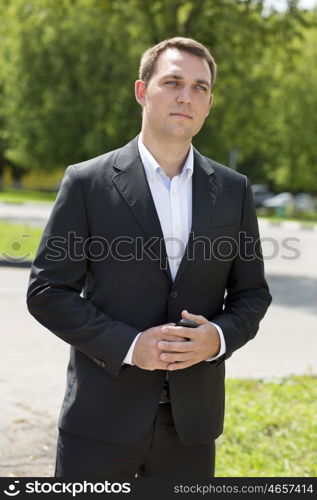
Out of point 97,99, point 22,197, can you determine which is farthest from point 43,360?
point 22,197

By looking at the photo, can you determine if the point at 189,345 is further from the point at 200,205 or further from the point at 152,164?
the point at 152,164

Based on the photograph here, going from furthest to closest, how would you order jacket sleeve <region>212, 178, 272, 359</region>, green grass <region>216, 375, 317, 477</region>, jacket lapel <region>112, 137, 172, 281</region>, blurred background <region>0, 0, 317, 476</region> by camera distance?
blurred background <region>0, 0, 317, 476</region>
green grass <region>216, 375, 317, 477</region>
jacket sleeve <region>212, 178, 272, 359</region>
jacket lapel <region>112, 137, 172, 281</region>

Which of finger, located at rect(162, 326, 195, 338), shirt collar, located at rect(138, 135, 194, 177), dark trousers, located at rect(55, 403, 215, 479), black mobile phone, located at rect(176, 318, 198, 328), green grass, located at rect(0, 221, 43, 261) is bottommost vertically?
green grass, located at rect(0, 221, 43, 261)

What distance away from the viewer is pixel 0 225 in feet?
62.4

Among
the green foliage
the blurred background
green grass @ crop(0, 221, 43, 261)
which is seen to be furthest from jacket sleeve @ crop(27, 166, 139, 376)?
the green foliage

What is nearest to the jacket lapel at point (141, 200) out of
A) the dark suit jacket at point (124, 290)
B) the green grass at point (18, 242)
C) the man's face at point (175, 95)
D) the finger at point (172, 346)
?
the dark suit jacket at point (124, 290)

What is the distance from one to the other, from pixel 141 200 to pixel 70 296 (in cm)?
40

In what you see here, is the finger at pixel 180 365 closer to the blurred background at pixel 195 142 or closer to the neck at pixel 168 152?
the neck at pixel 168 152

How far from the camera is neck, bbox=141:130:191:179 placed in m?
2.43

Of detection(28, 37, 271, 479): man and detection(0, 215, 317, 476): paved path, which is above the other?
detection(28, 37, 271, 479): man

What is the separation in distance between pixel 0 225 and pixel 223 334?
17.3 m

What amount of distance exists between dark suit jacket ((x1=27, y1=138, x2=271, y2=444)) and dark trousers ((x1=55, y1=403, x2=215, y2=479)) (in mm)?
43

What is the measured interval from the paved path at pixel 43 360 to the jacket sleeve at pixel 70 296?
2208 millimetres

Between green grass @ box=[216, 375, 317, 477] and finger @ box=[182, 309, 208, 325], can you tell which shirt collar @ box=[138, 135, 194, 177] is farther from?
green grass @ box=[216, 375, 317, 477]
